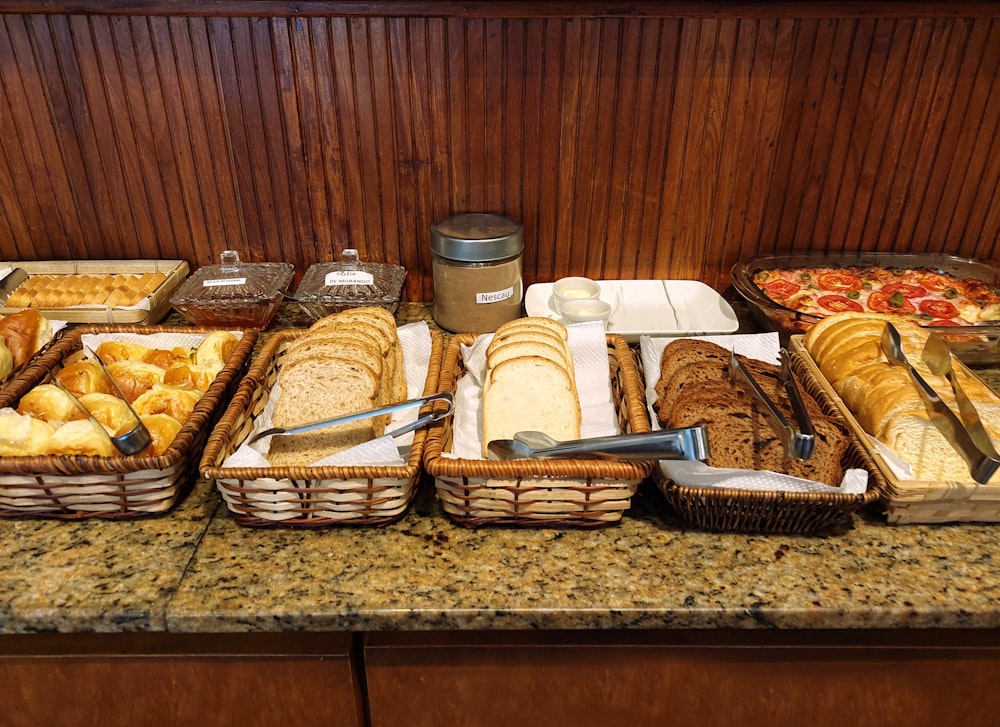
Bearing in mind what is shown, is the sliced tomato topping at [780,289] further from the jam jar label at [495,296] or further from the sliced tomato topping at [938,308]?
the jam jar label at [495,296]

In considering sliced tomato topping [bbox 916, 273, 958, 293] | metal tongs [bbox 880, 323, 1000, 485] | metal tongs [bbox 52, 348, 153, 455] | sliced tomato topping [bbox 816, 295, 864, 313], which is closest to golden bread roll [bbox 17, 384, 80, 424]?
metal tongs [bbox 52, 348, 153, 455]

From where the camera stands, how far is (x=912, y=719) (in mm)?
1287

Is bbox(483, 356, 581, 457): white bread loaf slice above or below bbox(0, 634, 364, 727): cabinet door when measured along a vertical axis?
above

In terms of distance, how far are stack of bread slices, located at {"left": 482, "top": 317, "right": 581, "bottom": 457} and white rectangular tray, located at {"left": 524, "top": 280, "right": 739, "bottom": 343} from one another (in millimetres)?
350

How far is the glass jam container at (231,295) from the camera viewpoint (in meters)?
1.80

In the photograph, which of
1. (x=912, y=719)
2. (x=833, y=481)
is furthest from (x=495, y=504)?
(x=912, y=719)

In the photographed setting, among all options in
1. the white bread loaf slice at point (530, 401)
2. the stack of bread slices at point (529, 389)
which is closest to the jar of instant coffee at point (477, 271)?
the stack of bread slices at point (529, 389)

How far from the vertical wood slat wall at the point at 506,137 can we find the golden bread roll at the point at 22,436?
0.88 meters

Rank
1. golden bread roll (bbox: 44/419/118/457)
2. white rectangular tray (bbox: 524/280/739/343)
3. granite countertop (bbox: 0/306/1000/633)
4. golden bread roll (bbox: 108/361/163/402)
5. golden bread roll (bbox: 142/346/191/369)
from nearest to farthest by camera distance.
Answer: granite countertop (bbox: 0/306/1000/633) < golden bread roll (bbox: 44/419/118/457) < golden bread roll (bbox: 108/361/163/402) < golden bread roll (bbox: 142/346/191/369) < white rectangular tray (bbox: 524/280/739/343)

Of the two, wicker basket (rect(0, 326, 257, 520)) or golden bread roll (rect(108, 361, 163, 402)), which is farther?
golden bread roll (rect(108, 361, 163, 402))

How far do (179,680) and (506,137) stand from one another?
1430mm

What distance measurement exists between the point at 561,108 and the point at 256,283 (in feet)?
3.05

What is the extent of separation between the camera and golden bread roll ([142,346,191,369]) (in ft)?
5.10

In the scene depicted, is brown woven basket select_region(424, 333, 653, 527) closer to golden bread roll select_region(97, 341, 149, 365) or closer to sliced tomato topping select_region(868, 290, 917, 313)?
golden bread roll select_region(97, 341, 149, 365)
